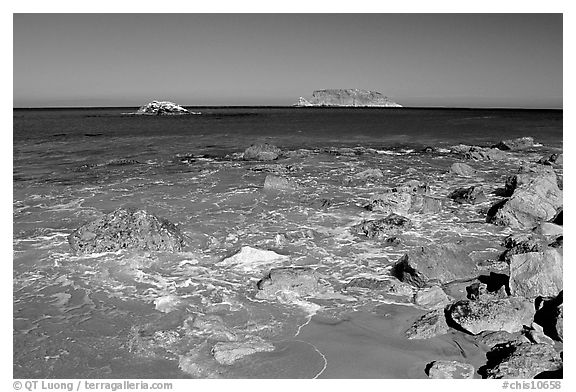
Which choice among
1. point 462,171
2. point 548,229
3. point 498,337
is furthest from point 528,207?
point 462,171

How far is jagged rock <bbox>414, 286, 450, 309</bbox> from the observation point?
5809 millimetres

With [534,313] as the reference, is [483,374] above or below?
below

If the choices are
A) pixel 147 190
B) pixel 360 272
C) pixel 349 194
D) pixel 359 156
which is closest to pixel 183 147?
pixel 359 156

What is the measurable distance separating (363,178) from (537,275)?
9.27 meters

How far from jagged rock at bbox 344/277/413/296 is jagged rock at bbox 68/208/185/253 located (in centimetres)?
329

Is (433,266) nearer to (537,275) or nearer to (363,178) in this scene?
(537,275)

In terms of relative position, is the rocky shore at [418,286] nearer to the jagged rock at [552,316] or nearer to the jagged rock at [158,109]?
the jagged rock at [552,316]

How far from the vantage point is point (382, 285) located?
6.37 meters

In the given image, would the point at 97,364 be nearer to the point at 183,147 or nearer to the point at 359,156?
the point at 359,156

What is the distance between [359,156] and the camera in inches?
861

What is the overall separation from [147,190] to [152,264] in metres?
6.65

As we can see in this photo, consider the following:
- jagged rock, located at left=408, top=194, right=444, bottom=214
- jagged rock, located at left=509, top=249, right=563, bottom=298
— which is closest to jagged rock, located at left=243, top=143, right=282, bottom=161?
jagged rock, located at left=408, top=194, right=444, bottom=214

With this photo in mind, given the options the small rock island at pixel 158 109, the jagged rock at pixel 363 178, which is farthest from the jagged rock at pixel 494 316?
the small rock island at pixel 158 109

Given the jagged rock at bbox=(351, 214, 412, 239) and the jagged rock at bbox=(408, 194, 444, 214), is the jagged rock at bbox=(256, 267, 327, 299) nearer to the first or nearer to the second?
the jagged rock at bbox=(351, 214, 412, 239)
